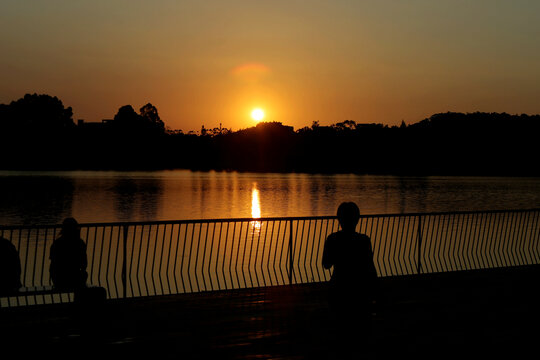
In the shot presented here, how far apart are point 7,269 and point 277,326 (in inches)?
140

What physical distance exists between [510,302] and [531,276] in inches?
128

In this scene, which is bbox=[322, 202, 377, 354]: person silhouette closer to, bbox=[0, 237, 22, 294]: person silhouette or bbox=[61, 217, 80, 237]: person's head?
bbox=[0, 237, 22, 294]: person silhouette

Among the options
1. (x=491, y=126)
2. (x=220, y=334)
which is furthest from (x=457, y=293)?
(x=491, y=126)

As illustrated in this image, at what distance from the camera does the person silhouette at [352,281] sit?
605cm

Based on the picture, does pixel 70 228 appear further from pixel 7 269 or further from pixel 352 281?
pixel 352 281

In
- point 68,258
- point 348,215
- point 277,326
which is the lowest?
point 277,326

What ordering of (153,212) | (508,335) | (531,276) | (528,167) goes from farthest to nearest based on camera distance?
1. (528,167)
2. (153,212)
3. (531,276)
4. (508,335)

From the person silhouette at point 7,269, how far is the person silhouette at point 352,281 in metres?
3.52

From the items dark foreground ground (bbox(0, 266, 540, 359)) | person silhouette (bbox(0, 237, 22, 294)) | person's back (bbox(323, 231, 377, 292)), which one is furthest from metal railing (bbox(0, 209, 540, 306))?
person's back (bbox(323, 231, 377, 292))

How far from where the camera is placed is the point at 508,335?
853 centimetres

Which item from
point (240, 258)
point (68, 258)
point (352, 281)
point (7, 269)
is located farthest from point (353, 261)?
point (240, 258)

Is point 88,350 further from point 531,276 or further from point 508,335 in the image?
point 531,276

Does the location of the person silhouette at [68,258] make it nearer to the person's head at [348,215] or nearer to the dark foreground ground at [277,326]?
the dark foreground ground at [277,326]

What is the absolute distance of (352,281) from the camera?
611 centimetres
